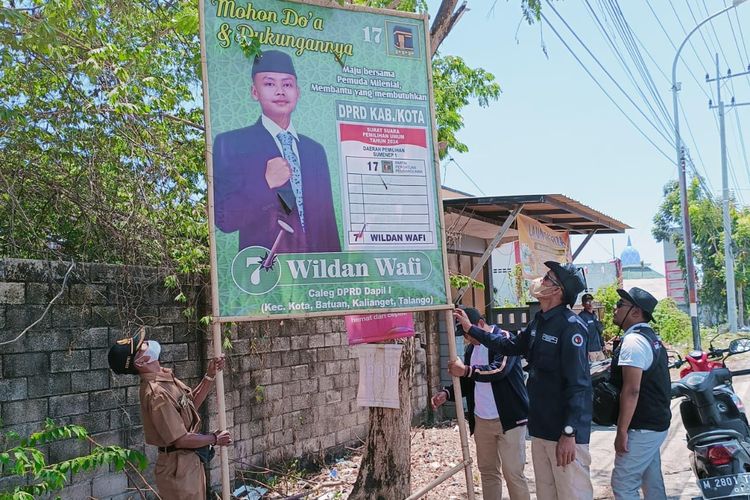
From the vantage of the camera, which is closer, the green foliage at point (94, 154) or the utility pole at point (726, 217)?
the green foliage at point (94, 154)

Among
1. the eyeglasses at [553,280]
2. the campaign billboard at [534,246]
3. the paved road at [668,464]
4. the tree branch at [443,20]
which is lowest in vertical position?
the paved road at [668,464]

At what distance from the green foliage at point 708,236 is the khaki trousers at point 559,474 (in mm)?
31179

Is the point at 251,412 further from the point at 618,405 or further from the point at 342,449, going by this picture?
the point at 618,405

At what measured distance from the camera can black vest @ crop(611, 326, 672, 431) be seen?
4.39 m

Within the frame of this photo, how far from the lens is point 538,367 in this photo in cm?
425

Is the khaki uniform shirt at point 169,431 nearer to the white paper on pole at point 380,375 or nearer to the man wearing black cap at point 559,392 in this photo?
the white paper on pole at point 380,375

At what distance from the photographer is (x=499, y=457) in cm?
505

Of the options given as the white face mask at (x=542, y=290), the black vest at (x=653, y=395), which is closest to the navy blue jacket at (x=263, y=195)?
the white face mask at (x=542, y=290)

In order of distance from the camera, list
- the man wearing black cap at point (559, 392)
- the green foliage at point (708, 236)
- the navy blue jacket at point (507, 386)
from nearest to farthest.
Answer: the man wearing black cap at point (559, 392) < the navy blue jacket at point (507, 386) < the green foliage at point (708, 236)

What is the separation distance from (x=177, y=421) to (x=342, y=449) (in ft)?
13.8

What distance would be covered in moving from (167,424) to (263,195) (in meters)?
1.42

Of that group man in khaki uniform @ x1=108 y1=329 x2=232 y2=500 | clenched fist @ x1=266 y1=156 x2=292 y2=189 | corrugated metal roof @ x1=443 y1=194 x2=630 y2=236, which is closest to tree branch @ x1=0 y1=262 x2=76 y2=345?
man in khaki uniform @ x1=108 y1=329 x2=232 y2=500

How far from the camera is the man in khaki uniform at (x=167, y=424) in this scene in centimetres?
371

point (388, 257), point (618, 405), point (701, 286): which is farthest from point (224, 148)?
point (701, 286)
